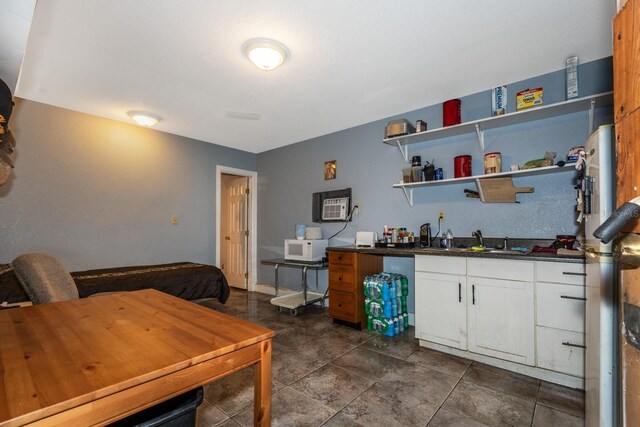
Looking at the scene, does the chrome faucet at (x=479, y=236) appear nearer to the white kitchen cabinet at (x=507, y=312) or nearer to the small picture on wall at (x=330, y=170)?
the white kitchen cabinet at (x=507, y=312)

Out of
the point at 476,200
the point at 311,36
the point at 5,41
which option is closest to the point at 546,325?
the point at 476,200

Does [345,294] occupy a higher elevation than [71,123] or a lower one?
lower

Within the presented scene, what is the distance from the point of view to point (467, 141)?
3066 mm

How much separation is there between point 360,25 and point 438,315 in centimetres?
241

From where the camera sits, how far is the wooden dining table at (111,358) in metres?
0.65

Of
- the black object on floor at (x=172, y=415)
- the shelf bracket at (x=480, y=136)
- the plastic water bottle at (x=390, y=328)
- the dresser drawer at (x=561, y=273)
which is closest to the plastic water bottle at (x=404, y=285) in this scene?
the plastic water bottle at (x=390, y=328)

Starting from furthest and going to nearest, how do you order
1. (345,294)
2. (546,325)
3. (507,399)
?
1. (345,294)
2. (546,325)
3. (507,399)

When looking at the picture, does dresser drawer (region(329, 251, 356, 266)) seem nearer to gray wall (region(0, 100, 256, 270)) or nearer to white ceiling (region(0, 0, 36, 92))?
gray wall (region(0, 100, 256, 270))

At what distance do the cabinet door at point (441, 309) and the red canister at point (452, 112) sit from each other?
1.54 metres

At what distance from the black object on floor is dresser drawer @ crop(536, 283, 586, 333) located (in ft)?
7.50

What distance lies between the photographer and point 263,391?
101cm

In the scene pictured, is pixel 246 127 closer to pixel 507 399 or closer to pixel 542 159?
pixel 542 159

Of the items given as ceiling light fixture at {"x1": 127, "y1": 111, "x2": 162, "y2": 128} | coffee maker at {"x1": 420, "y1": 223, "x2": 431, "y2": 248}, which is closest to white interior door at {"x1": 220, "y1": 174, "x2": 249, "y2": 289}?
ceiling light fixture at {"x1": 127, "y1": 111, "x2": 162, "y2": 128}

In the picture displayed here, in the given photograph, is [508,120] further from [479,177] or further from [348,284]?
[348,284]
